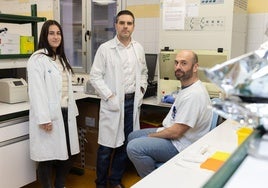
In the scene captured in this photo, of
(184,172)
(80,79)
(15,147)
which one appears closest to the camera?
(184,172)

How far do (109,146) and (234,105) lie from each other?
2.16m

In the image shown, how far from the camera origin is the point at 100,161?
270 cm

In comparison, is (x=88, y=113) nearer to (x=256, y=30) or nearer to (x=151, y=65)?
(x=151, y=65)

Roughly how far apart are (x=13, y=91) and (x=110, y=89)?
813 mm

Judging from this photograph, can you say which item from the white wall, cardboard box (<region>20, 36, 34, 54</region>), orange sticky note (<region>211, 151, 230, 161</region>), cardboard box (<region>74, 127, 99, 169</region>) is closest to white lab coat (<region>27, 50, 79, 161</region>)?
cardboard box (<region>20, 36, 34, 54</region>)

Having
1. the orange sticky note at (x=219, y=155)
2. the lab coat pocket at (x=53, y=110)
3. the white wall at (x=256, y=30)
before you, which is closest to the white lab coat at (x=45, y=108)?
the lab coat pocket at (x=53, y=110)

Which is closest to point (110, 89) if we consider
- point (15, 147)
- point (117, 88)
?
point (117, 88)

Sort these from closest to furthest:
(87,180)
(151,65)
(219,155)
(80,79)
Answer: (219,155) → (87,180) → (151,65) → (80,79)

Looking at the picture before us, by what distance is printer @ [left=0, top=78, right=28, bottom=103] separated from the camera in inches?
103

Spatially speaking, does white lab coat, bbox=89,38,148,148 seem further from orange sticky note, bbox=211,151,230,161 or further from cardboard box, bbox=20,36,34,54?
orange sticky note, bbox=211,151,230,161

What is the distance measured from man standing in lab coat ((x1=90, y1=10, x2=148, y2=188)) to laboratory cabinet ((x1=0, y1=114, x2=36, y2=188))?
593 millimetres

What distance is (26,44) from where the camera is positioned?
288 cm

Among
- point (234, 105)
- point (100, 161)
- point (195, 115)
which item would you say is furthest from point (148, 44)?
point (234, 105)

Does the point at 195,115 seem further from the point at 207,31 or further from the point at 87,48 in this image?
the point at 87,48
